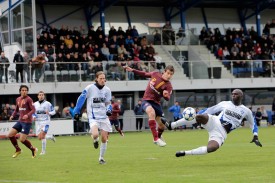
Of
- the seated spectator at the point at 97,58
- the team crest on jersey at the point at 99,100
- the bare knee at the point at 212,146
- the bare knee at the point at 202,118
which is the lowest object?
the bare knee at the point at 212,146

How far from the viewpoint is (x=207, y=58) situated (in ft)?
166

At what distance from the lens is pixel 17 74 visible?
39.5 m

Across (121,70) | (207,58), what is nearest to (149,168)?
(121,70)

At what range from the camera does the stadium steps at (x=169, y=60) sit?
Result: 46.6 m

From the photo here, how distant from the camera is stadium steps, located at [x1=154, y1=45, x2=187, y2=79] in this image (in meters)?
46.6

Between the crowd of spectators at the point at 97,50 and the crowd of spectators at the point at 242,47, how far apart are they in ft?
16.8

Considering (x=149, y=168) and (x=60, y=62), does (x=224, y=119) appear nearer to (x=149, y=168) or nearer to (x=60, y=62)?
(x=149, y=168)

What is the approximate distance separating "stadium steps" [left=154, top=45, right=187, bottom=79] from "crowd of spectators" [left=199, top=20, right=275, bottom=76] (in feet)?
9.85

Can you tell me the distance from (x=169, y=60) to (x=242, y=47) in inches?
263

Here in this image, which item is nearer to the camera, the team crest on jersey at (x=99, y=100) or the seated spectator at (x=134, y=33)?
the team crest on jersey at (x=99, y=100)

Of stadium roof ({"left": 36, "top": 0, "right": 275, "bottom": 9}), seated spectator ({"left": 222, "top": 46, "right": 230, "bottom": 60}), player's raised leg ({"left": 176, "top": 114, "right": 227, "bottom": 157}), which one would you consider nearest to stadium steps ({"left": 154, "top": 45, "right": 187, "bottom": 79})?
seated spectator ({"left": 222, "top": 46, "right": 230, "bottom": 60})

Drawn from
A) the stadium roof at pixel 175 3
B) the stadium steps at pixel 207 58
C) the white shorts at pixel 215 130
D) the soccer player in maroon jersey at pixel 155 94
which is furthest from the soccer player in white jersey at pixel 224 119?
the stadium roof at pixel 175 3

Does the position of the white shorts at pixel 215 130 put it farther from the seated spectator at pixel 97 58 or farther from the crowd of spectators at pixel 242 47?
the crowd of spectators at pixel 242 47

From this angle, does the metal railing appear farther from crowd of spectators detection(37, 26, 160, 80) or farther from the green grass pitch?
the green grass pitch
